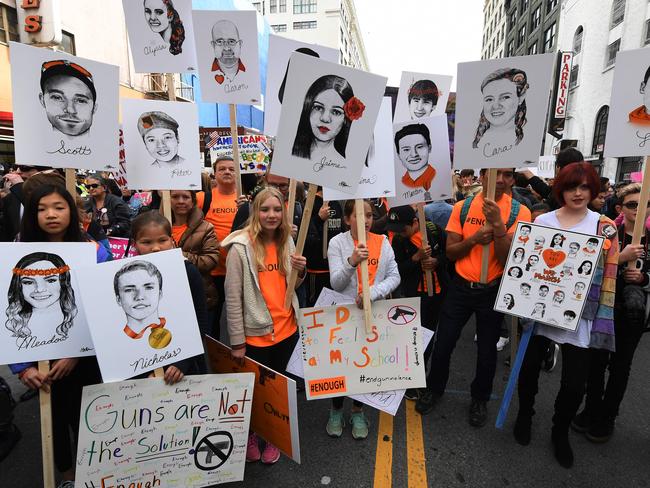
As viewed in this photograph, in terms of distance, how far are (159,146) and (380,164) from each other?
1.83m

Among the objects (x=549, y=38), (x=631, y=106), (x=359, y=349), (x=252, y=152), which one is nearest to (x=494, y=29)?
(x=549, y=38)

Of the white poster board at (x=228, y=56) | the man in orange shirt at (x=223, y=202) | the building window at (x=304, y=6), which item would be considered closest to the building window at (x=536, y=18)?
the building window at (x=304, y=6)

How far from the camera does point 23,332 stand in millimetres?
2010

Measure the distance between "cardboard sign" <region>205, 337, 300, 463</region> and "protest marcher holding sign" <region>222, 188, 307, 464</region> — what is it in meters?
0.13

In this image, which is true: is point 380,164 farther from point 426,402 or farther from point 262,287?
point 426,402

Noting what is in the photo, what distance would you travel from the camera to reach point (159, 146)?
3.20m

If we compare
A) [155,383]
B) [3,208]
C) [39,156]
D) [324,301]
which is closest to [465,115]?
[324,301]

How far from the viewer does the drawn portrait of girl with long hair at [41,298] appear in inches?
78.6

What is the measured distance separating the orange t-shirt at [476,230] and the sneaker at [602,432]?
4.49 feet

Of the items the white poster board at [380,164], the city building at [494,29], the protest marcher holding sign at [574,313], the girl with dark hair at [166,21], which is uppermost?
the city building at [494,29]

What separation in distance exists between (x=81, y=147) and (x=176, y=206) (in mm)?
964

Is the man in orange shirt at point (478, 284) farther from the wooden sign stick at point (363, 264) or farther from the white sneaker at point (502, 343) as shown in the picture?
the white sneaker at point (502, 343)

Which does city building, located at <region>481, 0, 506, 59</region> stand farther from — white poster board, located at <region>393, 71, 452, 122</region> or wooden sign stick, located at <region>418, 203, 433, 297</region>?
wooden sign stick, located at <region>418, 203, 433, 297</region>

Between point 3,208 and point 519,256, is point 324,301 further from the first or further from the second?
point 3,208
